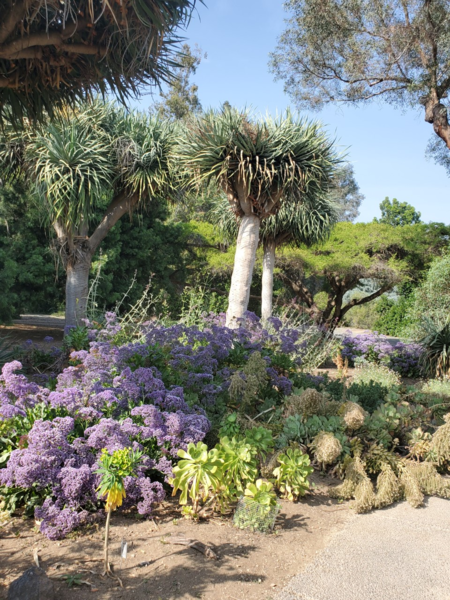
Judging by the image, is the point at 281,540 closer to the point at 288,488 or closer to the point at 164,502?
the point at 288,488

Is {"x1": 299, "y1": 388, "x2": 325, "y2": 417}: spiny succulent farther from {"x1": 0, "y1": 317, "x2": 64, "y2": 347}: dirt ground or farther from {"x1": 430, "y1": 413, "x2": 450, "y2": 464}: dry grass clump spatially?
{"x1": 0, "y1": 317, "x2": 64, "y2": 347}: dirt ground

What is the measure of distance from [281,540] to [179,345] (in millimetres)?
2816

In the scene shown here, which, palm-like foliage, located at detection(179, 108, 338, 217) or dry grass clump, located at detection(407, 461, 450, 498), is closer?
dry grass clump, located at detection(407, 461, 450, 498)

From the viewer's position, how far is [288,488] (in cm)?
371

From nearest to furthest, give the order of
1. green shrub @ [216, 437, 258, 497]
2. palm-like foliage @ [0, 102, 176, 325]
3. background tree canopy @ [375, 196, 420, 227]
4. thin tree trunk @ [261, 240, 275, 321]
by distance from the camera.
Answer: green shrub @ [216, 437, 258, 497], palm-like foliage @ [0, 102, 176, 325], thin tree trunk @ [261, 240, 275, 321], background tree canopy @ [375, 196, 420, 227]

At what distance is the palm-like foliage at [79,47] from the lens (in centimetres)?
382

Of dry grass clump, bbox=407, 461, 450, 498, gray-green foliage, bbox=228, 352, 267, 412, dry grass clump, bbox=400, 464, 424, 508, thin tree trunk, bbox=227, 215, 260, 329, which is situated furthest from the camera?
thin tree trunk, bbox=227, 215, 260, 329

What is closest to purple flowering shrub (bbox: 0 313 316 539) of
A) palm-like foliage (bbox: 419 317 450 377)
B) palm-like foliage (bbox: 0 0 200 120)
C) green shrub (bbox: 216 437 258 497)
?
green shrub (bbox: 216 437 258 497)

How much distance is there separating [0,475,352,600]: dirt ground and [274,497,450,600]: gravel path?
105 mm

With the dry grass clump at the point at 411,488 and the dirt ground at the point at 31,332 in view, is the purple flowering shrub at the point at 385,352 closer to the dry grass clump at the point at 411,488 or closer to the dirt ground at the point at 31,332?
the dry grass clump at the point at 411,488

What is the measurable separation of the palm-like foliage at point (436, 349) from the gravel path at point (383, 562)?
6.76 metres

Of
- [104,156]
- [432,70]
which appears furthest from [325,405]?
[432,70]

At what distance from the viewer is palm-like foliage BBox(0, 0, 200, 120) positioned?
382 cm

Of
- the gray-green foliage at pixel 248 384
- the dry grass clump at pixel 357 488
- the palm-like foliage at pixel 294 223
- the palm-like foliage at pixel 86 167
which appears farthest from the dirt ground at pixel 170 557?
the palm-like foliage at pixel 294 223
